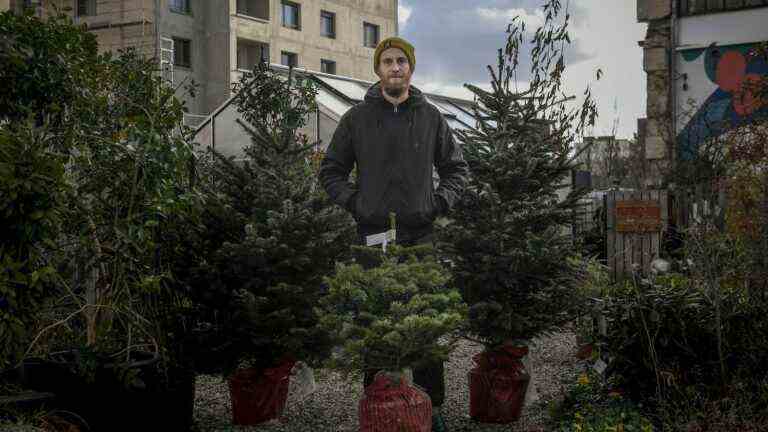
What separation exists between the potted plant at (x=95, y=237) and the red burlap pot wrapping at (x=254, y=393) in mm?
537

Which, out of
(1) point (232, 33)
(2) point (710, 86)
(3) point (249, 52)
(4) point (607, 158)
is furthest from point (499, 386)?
(3) point (249, 52)

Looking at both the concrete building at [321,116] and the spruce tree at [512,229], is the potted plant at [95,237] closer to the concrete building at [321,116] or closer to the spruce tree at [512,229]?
the spruce tree at [512,229]

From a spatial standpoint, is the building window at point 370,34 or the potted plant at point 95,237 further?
the building window at point 370,34

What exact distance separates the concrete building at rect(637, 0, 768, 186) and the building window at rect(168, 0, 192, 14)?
62.5 ft

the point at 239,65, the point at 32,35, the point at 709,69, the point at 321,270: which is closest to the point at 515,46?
the point at 321,270

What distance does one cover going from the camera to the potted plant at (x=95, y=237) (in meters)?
4.89

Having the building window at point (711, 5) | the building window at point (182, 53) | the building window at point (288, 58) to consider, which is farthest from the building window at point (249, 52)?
the building window at point (711, 5)

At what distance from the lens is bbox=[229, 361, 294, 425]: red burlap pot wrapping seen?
17.7 feet

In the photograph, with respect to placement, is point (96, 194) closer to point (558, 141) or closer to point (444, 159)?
point (444, 159)

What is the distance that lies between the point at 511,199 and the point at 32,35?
3169mm

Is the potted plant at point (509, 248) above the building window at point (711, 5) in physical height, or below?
below

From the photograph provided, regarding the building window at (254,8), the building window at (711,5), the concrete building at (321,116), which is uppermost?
the building window at (254,8)

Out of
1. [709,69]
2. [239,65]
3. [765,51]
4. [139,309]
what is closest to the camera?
[139,309]

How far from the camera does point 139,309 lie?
5316 mm
